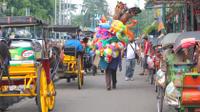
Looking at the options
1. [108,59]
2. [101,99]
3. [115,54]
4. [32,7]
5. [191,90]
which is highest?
[32,7]

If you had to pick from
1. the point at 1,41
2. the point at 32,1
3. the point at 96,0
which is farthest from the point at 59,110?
the point at 96,0

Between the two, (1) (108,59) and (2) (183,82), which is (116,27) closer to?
(1) (108,59)

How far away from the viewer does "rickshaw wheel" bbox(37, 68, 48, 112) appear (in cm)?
1073

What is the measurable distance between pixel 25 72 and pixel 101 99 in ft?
14.4

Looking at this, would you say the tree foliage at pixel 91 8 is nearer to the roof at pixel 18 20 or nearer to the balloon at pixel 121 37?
the balloon at pixel 121 37

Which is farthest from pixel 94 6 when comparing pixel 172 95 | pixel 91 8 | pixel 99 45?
pixel 172 95

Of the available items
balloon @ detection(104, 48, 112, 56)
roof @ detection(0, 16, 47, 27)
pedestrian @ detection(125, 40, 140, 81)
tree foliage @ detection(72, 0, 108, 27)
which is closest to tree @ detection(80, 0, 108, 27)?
tree foliage @ detection(72, 0, 108, 27)

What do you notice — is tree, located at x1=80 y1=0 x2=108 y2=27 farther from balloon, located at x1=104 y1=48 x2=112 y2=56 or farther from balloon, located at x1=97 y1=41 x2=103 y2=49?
balloon, located at x1=104 y1=48 x2=112 y2=56

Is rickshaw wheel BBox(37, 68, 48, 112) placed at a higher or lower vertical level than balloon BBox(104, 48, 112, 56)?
lower

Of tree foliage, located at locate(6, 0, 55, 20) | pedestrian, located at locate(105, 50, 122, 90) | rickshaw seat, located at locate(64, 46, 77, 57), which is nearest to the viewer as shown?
pedestrian, located at locate(105, 50, 122, 90)

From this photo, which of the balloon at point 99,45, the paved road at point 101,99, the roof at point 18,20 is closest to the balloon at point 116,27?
the balloon at point 99,45

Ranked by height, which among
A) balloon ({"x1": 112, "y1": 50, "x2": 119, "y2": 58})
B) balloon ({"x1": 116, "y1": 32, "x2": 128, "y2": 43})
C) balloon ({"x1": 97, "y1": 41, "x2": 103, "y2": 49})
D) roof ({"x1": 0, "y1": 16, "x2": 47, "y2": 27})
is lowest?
balloon ({"x1": 112, "y1": 50, "x2": 119, "y2": 58})

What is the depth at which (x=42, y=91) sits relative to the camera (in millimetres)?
11008

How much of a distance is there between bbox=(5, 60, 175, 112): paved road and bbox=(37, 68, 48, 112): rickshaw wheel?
62.5 inches
